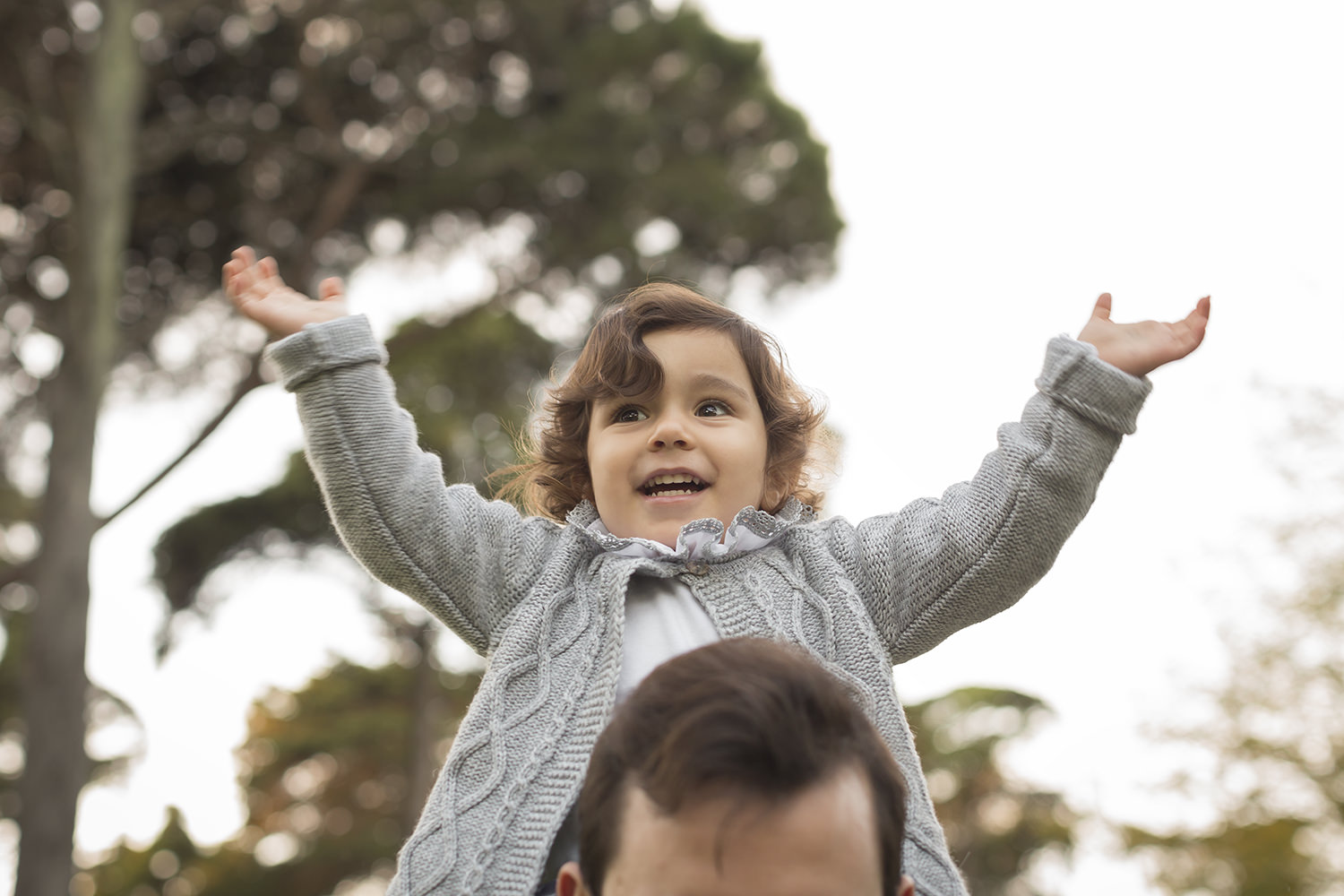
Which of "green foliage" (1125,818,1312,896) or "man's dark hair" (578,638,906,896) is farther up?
"man's dark hair" (578,638,906,896)

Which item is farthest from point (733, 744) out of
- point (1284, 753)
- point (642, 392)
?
point (1284, 753)

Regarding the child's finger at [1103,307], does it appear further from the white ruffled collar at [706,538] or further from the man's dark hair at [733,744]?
the man's dark hair at [733,744]

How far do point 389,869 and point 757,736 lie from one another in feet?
44.6

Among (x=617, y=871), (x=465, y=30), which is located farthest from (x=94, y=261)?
(x=617, y=871)

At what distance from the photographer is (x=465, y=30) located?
8516 mm

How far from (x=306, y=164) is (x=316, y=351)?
278 inches

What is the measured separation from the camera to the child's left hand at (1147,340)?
5.47ft

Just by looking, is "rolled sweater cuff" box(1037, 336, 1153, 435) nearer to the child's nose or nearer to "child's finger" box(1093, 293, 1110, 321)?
"child's finger" box(1093, 293, 1110, 321)

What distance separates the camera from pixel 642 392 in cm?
187

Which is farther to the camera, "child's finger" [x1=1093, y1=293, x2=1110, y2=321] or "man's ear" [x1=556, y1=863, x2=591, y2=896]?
"child's finger" [x1=1093, y1=293, x2=1110, y2=321]

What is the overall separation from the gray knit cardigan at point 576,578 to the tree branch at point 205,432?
562cm

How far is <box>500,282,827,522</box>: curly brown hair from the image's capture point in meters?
1.92

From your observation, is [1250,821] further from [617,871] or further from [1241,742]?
[617,871]

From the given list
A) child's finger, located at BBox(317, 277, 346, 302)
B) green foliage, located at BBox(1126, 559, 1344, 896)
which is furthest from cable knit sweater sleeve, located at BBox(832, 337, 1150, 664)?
green foliage, located at BBox(1126, 559, 1344, 896)
